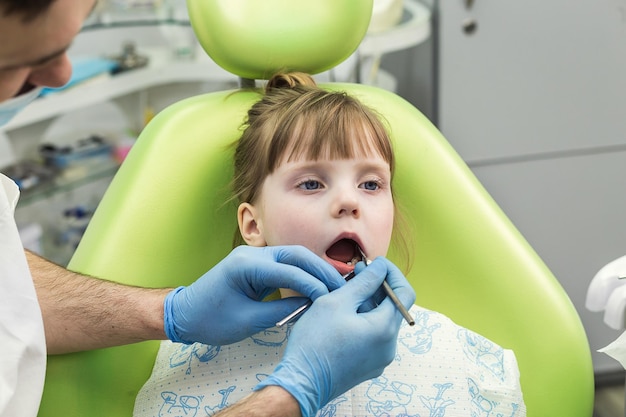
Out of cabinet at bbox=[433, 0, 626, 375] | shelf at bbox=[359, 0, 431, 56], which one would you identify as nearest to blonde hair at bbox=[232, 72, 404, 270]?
shelf at bbox=[359, 0, 431, 56]

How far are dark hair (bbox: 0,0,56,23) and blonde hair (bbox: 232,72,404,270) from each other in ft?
1.86

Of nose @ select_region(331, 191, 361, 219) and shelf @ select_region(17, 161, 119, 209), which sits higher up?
nose @ select_region(331, 191, 361, 219)

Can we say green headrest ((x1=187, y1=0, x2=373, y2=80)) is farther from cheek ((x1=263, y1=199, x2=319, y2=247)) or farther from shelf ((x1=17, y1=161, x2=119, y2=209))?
shelf ((x1=17, y1=161, x2=119, y2=209))

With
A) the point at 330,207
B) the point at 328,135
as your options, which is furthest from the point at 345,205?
the point at 328,135

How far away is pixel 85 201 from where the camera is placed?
281cm

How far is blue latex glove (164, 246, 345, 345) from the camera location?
112 cm

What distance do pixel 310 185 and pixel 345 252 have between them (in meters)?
0.12

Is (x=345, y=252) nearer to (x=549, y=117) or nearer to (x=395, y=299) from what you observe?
(x=395, y=299)

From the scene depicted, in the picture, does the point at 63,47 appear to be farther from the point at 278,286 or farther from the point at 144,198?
the point at 144,198

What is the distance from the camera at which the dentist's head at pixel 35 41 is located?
803 millimetres

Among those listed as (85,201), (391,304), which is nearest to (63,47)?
(391,304)

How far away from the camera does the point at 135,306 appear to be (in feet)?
4.19

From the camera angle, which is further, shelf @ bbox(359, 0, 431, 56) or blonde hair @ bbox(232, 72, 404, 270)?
shelf @ bbox(359, 0, 431, 56)

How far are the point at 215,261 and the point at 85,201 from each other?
1.45m
